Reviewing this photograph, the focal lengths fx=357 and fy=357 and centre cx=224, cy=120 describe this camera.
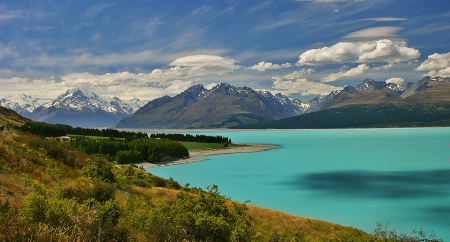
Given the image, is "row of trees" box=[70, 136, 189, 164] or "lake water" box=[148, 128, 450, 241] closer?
"lake water" box=[148, 128, 450, 241]

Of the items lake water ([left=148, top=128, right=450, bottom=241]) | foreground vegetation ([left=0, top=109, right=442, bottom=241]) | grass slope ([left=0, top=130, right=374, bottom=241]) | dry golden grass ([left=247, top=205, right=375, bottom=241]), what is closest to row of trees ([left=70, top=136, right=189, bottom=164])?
lake water ([left=148, top=128, right=450, bottom=241])

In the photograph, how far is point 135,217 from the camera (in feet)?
64.2

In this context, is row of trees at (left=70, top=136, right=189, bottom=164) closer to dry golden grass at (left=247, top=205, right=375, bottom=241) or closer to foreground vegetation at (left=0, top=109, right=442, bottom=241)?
foreground vegetation at (left=0, top=109, right=442, bottom=241)

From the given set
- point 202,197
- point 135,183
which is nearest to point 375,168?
point 135,183

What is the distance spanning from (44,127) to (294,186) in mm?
129390

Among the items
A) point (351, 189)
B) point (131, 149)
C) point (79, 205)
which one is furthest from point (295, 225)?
point (131, 149)

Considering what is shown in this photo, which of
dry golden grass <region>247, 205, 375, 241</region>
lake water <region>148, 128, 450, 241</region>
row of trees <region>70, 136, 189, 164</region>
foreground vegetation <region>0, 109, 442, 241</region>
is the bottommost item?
lake water <region>148, 128, 450, 241</region>

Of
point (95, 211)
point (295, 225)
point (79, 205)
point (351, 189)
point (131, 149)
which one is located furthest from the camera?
point (131, 149)

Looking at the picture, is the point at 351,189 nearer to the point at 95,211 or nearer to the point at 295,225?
the point at 295,225

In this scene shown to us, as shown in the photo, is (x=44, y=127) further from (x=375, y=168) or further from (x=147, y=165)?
(x=375, y=168)

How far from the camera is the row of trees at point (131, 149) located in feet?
426

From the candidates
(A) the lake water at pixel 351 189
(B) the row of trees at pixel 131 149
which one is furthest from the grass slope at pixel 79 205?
(B) the row of trees at pixel 131 149

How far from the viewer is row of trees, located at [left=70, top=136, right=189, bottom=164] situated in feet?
426

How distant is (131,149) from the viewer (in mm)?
142625
